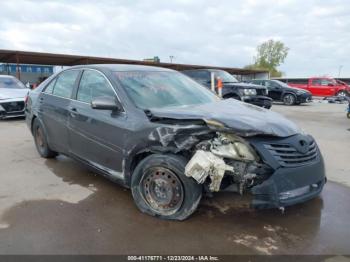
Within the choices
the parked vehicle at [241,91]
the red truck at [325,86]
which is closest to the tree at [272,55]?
the red truck at [325,86]

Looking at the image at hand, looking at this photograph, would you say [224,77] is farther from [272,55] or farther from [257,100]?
[272,55]

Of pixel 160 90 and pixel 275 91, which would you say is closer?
pixel 160 90

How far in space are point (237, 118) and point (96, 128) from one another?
5.76 feet

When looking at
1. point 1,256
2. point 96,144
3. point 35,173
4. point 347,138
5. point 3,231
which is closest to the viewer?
point 1,256

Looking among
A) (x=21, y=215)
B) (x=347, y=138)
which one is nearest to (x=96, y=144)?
(x=21, y=215)

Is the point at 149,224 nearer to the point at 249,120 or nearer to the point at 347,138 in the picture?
the point at 249,120

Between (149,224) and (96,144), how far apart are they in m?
1.26

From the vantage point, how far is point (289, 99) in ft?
57.5

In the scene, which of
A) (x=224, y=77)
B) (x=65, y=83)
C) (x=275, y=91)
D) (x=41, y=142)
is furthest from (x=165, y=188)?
(x=275, y=91)

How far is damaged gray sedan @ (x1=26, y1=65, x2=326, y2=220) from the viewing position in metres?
2.90

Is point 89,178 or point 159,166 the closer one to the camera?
point 159,166

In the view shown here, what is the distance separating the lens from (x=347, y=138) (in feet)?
24.8

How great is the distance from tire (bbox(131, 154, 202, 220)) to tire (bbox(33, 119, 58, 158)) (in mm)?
2537

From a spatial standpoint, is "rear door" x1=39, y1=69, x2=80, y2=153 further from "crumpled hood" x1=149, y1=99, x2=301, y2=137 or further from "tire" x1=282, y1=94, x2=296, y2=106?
"tire" x1=282, y1=94, x2=296, y2=106
